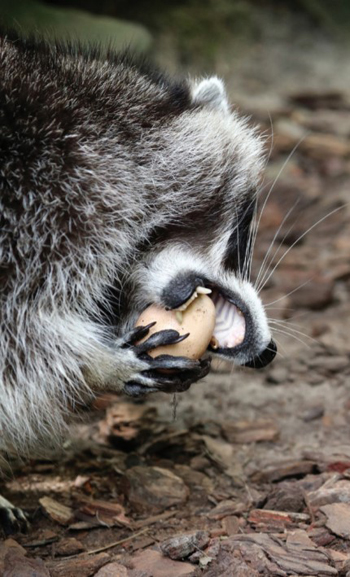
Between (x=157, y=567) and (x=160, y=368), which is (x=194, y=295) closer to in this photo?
(x=160, y=368)

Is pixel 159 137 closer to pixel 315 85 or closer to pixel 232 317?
pixel 232 317

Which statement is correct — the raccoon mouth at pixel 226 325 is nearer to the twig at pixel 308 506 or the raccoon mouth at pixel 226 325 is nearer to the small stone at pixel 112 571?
the twig at pixel 308 506

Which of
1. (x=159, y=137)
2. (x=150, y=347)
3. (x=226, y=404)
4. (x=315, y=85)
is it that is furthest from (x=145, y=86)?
(x=315, y=85)

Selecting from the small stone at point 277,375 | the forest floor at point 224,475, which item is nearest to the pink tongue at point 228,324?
the forest floor at point 224,475

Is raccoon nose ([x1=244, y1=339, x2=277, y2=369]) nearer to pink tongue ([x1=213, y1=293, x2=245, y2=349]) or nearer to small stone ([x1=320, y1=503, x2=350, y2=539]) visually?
pink tongue ([x1=213, y1=293, x2=245, y2=349])

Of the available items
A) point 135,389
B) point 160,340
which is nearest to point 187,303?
point 160,340
